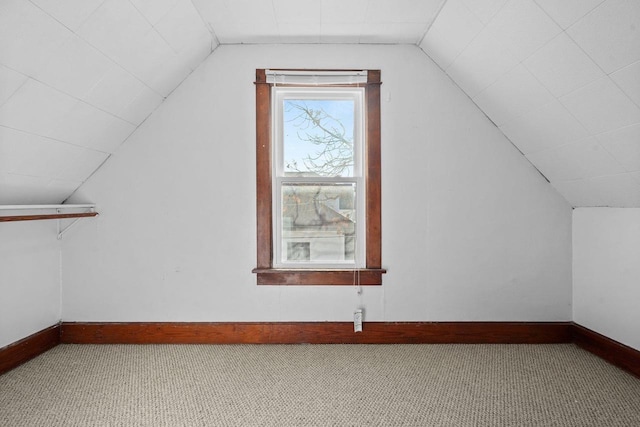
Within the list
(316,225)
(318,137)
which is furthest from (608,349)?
(318,137)

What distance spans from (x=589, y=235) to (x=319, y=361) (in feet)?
6.83

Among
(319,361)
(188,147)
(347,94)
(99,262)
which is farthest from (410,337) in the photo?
(99,262)

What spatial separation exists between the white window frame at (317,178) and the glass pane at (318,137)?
1.2 inches

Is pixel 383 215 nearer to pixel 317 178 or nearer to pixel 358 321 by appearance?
pixel 317 178

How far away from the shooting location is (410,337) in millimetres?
2836

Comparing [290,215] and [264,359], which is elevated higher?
[290,215]

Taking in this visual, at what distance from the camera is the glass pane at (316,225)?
9.62 feet

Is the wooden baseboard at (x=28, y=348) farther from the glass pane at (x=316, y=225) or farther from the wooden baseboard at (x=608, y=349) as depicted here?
the wooden baseboard at (x=608, y=349)

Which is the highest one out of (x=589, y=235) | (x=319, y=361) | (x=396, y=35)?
(x=396, y=35)

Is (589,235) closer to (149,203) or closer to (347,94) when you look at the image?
(347,94)

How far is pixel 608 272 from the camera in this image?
8.30ft

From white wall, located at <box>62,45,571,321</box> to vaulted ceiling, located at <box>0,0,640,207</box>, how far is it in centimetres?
13

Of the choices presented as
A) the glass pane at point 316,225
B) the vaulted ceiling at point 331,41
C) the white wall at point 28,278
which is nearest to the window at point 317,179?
the glass pane at point 316,225

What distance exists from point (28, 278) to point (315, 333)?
199cm
